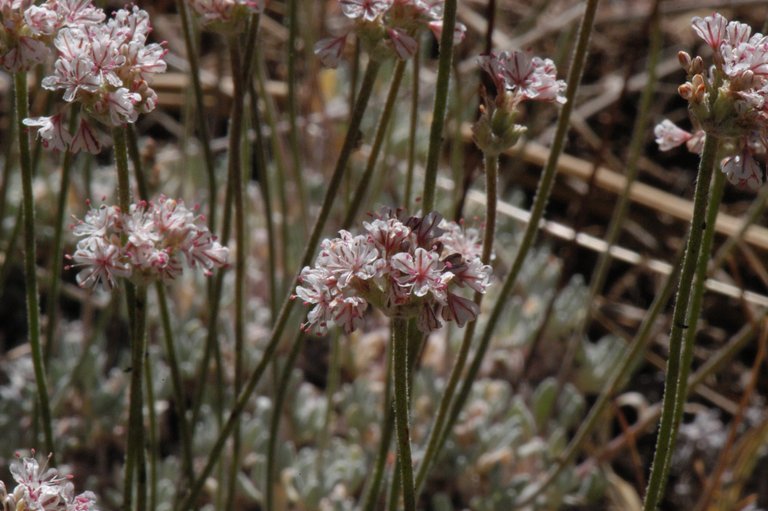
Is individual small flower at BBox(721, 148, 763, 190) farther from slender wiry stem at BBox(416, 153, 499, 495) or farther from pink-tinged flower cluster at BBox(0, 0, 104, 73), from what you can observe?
pink-tinged flower cluster at BBox(0, 0, 104, 73)

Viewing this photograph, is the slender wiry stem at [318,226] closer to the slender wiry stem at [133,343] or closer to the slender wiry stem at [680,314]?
the slender wiry stem at [133,343]

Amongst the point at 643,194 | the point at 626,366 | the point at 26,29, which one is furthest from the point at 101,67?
the point at 643,194

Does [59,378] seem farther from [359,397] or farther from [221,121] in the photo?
[221,121]

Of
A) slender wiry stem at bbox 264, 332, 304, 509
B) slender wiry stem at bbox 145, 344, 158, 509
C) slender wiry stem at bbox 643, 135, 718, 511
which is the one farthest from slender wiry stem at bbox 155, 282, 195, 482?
slender wiry stem at bbox 643, 135, 718, 511

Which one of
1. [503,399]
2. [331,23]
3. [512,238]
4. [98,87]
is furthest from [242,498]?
[331,23]

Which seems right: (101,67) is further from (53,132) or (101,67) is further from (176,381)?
(176,381)

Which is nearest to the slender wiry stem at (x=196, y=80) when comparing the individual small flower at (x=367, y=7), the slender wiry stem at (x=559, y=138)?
the individual small flower at (x=367, y=7)
